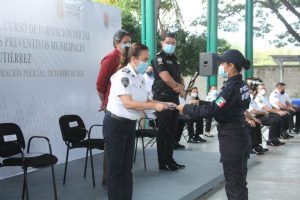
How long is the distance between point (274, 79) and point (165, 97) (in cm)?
1652

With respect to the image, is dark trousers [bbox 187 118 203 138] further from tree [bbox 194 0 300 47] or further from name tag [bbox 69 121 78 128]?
tree [bbox 194 0 300 47]

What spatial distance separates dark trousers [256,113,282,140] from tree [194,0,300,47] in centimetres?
1166

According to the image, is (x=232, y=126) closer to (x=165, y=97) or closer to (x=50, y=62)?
(x=165, y=97)

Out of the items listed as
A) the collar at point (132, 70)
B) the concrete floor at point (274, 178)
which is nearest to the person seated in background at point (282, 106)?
the concrete floor at point (274, 178)

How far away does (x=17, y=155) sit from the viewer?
15.8 feet

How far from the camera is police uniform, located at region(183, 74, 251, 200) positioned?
3.85 m

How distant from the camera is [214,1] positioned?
43.7ft

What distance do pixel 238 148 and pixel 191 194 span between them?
121 cm

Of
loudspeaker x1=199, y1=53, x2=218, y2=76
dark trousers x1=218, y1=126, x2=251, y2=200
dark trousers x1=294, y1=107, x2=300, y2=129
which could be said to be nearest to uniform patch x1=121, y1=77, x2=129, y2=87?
dark trousers x1=218, y1=126, x2=251, y2=200

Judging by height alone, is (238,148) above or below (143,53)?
below

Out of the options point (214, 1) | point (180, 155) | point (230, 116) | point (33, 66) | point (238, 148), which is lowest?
point (180, 155)

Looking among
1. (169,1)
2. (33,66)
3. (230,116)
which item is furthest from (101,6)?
(169,1)

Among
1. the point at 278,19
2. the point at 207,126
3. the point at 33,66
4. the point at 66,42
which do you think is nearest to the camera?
the point at 33,66

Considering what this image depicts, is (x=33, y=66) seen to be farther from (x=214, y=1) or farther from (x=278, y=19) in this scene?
(x=278, y=19)
